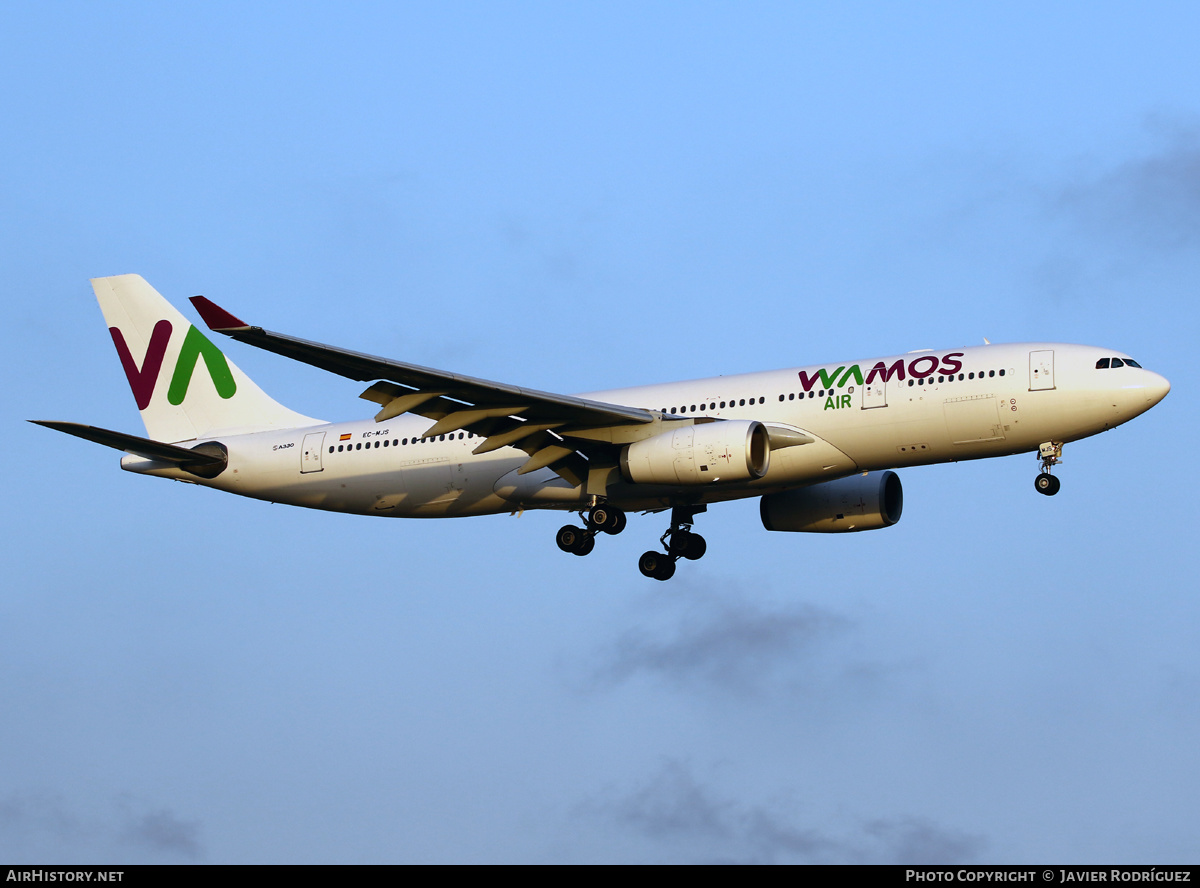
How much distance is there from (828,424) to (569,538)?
24.9ft

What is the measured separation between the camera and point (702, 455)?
37.7 metres

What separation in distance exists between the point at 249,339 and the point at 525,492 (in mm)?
10379

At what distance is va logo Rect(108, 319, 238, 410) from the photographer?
47156 millimetres

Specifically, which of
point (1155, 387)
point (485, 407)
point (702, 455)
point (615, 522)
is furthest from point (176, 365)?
point (1155, 387)

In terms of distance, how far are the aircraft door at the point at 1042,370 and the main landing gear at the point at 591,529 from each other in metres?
Result: 10.7

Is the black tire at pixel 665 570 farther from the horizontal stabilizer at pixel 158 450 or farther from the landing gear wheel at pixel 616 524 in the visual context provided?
the horizontal stabilizer at pixel 158 450

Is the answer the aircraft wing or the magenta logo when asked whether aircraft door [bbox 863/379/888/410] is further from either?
the magenta logo

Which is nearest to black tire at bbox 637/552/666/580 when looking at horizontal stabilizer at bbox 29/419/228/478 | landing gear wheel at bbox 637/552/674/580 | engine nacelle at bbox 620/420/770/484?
landing gear wheel at bbox 637/552/674/580

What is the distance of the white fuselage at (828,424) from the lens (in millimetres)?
37656

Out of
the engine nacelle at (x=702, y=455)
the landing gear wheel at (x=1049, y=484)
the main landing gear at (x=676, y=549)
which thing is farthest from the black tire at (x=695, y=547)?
the landing gear wheel at (x=1049, y=484)

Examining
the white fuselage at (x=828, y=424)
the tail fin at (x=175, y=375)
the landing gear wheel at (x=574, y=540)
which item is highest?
the tail fin at (x=175, y=375)

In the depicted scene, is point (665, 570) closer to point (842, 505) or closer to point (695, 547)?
point (695, 547)
